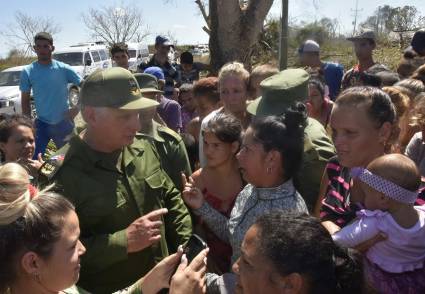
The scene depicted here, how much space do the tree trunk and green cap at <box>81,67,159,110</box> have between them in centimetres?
928

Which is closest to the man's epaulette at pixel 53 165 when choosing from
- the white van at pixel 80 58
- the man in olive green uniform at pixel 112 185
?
the man in olive green uniform at pixel 112 185

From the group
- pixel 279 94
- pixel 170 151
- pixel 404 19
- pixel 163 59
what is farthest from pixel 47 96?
pixel 404 19

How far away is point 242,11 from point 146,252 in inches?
390

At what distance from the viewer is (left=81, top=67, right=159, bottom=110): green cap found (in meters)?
2.38

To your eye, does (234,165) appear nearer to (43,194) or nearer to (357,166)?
(357,166)

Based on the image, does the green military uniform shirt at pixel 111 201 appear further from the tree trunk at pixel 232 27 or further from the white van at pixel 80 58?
the white van at pixel 80 58

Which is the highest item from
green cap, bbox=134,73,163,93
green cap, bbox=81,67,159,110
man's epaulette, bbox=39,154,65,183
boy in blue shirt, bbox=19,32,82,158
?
green cap, bbox=81,67,159,110

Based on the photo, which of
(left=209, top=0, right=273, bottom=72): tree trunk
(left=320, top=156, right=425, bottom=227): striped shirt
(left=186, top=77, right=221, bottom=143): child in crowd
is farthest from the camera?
(left=209, top=0, right=273, bottom=72): tree trunk

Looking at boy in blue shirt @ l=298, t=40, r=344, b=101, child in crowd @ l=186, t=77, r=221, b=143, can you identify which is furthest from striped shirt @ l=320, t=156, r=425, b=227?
boy in blue shirt @ l=298, t=40, r=344, b=101

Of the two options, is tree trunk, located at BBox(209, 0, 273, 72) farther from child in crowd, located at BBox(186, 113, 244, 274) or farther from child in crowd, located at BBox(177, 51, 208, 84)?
child in crowd, located at BBox(186, 113, 244, 274)

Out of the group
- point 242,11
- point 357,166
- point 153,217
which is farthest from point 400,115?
point 242,11

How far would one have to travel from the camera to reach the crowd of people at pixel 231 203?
1.56 metres

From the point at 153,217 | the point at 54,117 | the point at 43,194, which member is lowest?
the point at 54,117

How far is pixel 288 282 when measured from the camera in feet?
4.67
